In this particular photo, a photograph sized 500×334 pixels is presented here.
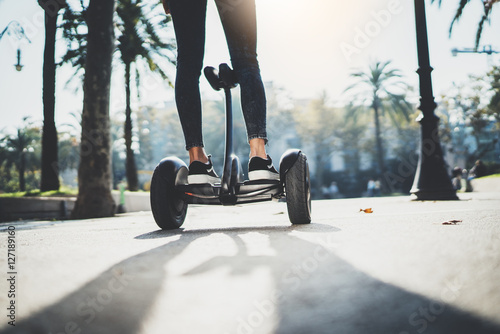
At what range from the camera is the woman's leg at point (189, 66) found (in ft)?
7.50

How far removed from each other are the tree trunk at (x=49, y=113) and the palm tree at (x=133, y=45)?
4.44 meters

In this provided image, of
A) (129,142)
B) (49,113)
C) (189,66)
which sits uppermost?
(49,113)

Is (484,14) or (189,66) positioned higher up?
(484,14)

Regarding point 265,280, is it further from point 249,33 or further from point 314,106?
point 314,106

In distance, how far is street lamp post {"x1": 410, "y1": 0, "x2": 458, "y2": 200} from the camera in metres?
6.12

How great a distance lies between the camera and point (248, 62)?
2.27 metres

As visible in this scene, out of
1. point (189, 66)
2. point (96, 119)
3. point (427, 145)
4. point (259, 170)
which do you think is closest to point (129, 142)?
point (96, 119)

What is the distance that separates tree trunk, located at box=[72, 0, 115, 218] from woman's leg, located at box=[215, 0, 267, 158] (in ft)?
20.5

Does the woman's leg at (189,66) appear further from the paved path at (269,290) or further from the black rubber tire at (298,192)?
the paved path at (269,290)

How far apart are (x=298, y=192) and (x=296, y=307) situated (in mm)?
1400

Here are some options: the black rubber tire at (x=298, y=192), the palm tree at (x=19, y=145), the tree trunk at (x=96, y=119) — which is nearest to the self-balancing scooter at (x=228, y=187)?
the black rubber tire at (x=298, y=192)

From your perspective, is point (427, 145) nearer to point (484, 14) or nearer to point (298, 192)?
point (298, 192)

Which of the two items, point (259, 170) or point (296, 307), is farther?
point (259, 170)

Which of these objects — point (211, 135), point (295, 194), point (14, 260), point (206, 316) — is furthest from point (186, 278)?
point (211, 135)
